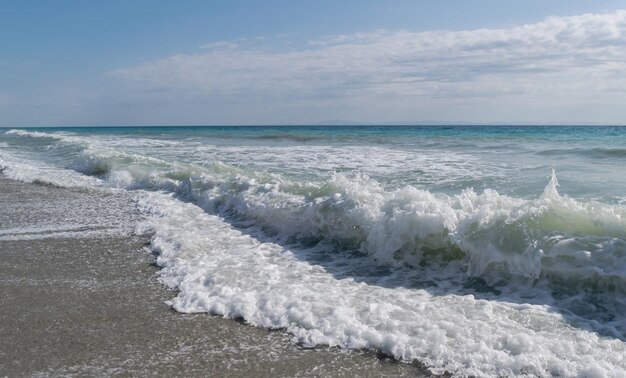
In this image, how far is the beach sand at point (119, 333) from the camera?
4.18 metres

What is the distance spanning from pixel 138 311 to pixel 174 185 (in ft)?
29.5

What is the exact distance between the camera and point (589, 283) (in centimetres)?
564

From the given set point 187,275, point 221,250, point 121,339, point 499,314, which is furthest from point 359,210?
point 121,339

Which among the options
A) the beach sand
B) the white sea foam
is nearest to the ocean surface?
the white sea foam

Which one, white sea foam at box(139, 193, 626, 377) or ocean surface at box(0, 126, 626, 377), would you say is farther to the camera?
ocean surface at box(0, 126, 626, 377)

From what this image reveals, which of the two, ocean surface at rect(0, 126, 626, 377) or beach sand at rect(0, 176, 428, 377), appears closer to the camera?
beach sand at rect(0, 176, 428, 377)

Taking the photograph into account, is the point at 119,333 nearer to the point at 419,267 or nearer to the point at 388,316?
the point at 388,316

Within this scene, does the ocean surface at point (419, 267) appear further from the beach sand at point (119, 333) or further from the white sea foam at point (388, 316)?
the beach sand at point (119, 333)

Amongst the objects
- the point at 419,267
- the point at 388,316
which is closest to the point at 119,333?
the point at 388,316

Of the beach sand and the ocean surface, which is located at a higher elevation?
the ocean surface

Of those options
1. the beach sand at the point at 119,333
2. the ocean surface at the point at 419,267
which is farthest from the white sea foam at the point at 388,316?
the beach sand at the point at 119,333

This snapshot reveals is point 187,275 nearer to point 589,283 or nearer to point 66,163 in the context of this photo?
point 589,283

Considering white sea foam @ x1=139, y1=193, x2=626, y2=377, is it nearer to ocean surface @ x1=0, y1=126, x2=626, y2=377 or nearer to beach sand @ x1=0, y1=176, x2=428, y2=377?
ocean surface @ x1=0, y1=126, x2=626, y2=377

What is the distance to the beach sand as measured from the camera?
165 inches
